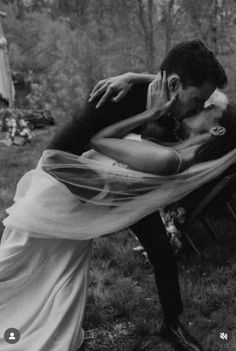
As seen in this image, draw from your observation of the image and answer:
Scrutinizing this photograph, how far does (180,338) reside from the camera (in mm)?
2391

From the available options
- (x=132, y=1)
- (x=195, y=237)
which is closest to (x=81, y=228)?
(x=195, y=237)

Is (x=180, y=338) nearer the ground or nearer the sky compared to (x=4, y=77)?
nearer the sky

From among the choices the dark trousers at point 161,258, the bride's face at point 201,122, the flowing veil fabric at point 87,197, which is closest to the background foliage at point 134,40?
the bride's face at point 201,122

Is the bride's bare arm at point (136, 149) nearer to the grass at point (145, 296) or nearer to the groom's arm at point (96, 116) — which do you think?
the groom's arm at point (96, 116)

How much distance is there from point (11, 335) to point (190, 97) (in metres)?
1.39

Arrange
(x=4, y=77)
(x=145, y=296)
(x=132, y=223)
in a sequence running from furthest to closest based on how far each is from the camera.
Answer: (x=4, y=77) < (x=145, y=296) < (x=132, y=223)

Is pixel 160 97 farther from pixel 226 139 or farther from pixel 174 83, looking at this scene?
pixel 226 139

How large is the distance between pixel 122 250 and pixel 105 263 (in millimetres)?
179

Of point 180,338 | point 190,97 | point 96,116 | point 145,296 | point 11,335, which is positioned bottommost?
point 145,296

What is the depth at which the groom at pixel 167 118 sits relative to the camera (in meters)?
1.81

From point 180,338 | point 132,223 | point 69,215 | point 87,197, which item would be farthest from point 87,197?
point 180,338

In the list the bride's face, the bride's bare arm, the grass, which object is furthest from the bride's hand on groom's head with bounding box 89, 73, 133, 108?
the grass

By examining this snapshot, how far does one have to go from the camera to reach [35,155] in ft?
23.7

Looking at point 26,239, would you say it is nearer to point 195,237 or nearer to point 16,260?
point 16,260
